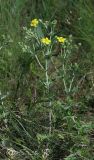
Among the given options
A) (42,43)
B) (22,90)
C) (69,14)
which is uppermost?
(69,14)

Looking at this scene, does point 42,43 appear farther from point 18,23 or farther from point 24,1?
point 24,1

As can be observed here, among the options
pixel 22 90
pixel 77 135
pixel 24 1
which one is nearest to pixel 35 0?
pixel 24 1

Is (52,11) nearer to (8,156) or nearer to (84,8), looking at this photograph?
(84,8)

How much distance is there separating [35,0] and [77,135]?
4.80 feet

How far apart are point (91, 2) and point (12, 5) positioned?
1.77 ft

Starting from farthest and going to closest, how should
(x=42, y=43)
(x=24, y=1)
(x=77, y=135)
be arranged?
(x=24, y=1)
(x=42, y=43)
(x=77, y=135)

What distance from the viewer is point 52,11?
11.4ft

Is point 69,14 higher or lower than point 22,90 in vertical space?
higher

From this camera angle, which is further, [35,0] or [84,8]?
[35,0]

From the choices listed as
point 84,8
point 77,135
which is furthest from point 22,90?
point 84,8

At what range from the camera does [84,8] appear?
3275 millimetres

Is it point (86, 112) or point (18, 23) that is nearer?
point (86, 112)

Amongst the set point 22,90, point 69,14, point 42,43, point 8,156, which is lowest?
point 8,156

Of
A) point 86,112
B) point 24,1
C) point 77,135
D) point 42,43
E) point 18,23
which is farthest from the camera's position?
point 24,1
